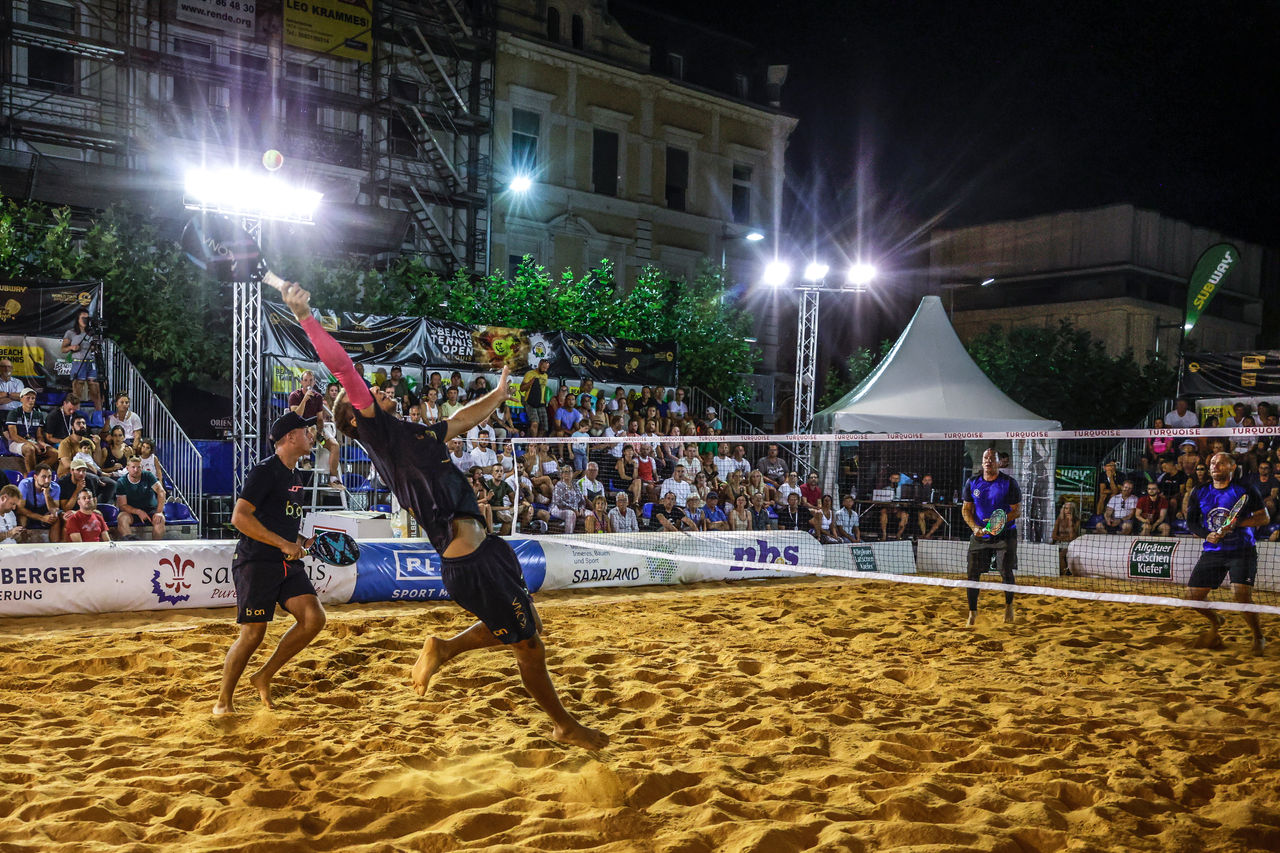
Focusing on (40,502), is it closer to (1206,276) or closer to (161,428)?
(161,428)

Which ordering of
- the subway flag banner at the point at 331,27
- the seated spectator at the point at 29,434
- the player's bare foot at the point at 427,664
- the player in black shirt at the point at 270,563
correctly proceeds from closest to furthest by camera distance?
the player's bare foot at the point at 427,664
the player in black shirt at the point at 270,563
the seated spectator at the point at 29,434
the subway flag banner at the point at 331,27

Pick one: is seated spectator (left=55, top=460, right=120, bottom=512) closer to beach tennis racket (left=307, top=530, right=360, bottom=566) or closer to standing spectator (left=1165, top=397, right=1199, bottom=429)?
beach tennis racket (left=307, top=530, right=360, bottom=566)

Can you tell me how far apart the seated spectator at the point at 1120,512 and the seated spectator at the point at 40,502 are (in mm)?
14909

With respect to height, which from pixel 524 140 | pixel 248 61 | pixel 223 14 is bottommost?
pixel 524 140

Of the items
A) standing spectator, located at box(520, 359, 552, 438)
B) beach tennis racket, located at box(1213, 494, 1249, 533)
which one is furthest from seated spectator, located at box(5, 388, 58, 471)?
beach tennis racket, located at box(1213, 494, 1249, 533)

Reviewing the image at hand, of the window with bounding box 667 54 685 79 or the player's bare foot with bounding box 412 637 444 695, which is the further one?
the window with bounding box 667 54 685 79

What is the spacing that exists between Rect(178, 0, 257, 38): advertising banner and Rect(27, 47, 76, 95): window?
A: 250 cm

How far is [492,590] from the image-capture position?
482 cm

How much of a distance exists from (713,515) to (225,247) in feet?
24.1

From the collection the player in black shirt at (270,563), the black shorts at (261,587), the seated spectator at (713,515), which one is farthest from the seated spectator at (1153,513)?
the black shorts at (261,587)

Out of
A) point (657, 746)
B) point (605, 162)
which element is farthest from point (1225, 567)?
point (605, 162)

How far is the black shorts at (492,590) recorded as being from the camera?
15.8 feet

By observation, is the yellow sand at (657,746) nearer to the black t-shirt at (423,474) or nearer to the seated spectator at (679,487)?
the black t-shirt at (423,474)

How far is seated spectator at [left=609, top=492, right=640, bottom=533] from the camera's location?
44.0 ft
